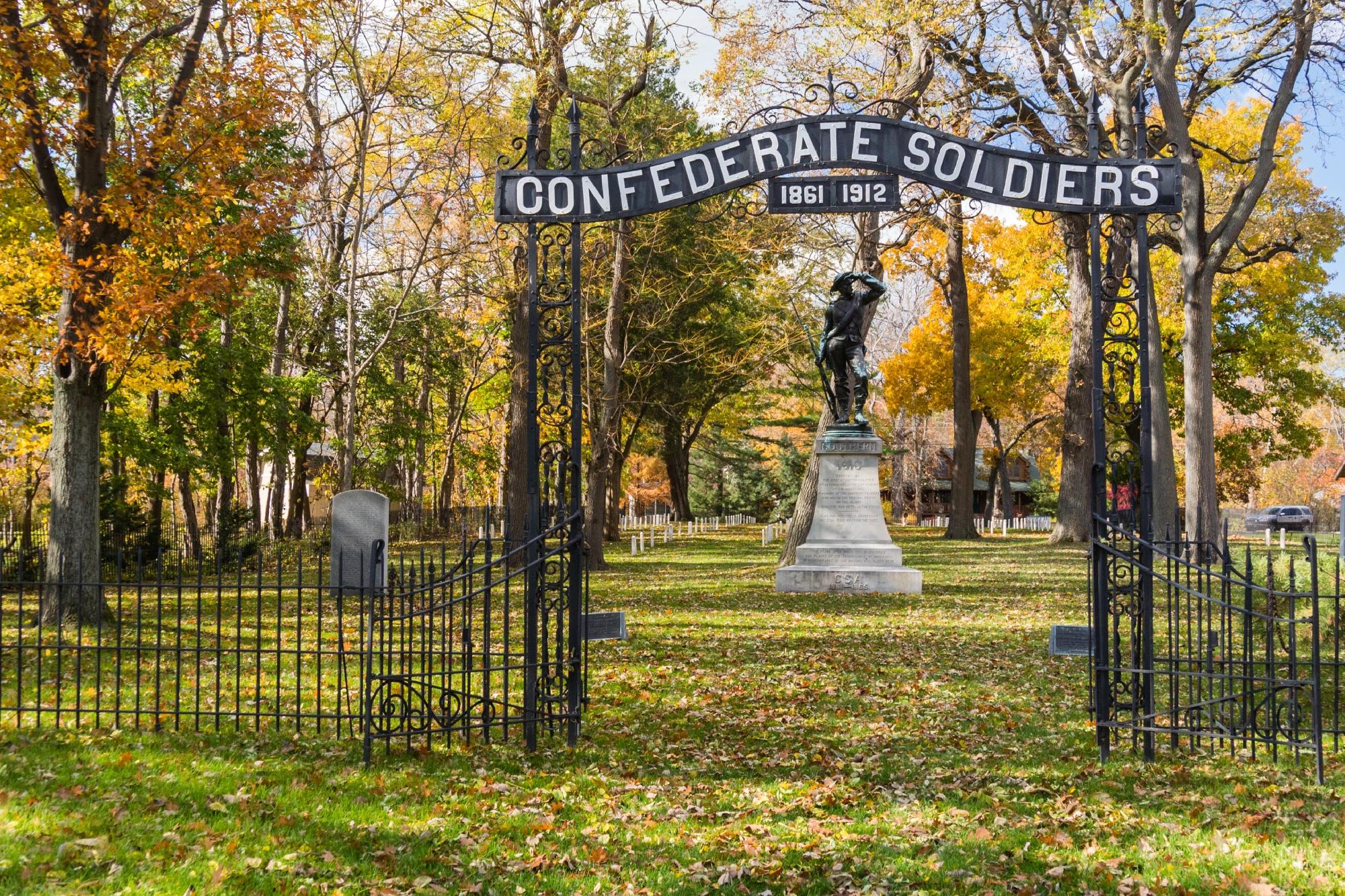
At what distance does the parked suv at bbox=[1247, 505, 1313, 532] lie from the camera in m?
44.9

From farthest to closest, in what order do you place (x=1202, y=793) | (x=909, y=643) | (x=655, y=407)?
(x=655, y=407) < (x=909, y=643) < (x=1202, y=793)

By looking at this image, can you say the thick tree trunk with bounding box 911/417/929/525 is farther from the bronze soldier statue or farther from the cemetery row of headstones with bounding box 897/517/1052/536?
the bronze soldier statue

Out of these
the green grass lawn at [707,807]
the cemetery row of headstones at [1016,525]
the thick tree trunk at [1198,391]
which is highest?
the thick tree trunk at [1198,391]

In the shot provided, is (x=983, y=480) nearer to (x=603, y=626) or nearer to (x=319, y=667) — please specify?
(x=603, y=626)

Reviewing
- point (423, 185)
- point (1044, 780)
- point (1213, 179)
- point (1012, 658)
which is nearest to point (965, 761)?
point (1044, 780)

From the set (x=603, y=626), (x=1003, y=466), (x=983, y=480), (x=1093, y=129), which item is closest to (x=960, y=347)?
(x=1093, y=129)

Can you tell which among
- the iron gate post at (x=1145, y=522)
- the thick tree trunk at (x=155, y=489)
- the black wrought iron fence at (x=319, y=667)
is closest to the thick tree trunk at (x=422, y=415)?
the thick tree trunk at (x=155, y=489)

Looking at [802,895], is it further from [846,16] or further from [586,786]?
[846,16]

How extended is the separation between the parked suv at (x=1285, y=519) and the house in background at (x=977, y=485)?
59.5 ft

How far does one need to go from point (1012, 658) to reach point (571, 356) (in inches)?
233

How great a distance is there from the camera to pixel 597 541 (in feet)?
72.7

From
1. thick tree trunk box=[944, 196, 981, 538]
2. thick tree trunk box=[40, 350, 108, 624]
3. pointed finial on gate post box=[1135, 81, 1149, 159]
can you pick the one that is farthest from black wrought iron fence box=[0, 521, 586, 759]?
thick tree trunk box=[944, 196, 981, 538]

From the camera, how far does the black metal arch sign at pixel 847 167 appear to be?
23.3ft

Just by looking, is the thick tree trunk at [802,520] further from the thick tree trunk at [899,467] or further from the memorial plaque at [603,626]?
the thick tree trunk at [899,467]
